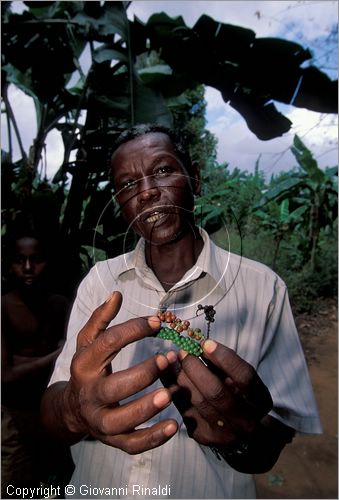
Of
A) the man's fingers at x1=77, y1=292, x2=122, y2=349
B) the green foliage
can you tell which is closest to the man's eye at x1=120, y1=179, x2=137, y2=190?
the man's fingers at x1=77, y1=292, x2=122, y2=349

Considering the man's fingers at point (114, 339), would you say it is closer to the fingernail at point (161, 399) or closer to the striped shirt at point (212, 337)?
the fingernail at point (161, 399)

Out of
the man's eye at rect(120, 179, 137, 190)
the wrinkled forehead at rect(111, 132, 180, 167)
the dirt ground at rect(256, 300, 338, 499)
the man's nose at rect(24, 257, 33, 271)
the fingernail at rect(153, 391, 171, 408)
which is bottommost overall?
the dirt ground at rect(256, 300, 338, 499)

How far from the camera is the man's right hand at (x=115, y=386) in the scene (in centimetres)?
50

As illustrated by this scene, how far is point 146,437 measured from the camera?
510mm

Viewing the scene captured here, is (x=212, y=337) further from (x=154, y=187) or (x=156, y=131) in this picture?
(x=156, y=131)

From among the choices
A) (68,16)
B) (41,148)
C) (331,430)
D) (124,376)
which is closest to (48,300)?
(124,376)

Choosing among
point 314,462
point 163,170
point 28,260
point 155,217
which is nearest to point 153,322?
point 155,217

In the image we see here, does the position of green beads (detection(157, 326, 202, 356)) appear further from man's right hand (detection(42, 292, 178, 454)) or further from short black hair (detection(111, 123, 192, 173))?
short black hair (detection(111, 123, 192, 173))

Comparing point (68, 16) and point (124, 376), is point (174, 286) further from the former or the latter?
point (68, 16)

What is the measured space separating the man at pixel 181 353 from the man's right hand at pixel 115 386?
3cm

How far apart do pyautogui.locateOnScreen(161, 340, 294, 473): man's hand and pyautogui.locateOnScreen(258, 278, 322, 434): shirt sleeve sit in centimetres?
11

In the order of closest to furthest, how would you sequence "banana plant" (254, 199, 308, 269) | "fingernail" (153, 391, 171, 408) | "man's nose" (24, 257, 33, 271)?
"fingernail" (153, 391, 171, 408) → "man's nose" (24, 257, 33, 271) → "banana plant" (254, 199, 308, 269)

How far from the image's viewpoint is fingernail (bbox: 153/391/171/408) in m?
0.49

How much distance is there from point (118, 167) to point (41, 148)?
2.24 metres
